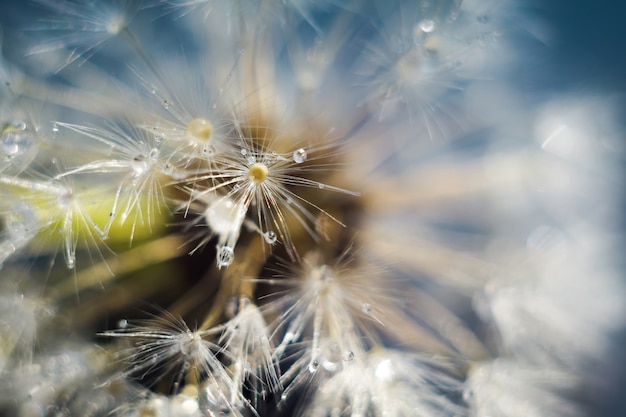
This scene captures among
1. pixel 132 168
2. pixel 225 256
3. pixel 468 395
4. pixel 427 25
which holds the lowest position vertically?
pixel 468 395

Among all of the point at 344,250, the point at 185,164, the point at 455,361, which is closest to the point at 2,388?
the point at 185,164

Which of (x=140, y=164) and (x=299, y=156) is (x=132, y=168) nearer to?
(x=140, y=164)

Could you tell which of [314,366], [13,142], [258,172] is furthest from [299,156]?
[13,142]

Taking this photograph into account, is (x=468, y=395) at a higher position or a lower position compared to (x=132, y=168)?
lower

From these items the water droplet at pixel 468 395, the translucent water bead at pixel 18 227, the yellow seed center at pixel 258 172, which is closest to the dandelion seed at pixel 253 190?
the yellow seed center at pixel 258 172

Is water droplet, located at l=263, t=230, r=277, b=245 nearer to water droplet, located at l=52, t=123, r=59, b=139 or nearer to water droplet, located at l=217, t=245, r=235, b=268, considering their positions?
water droplet, located at l=217, t=245, r=235, b=268

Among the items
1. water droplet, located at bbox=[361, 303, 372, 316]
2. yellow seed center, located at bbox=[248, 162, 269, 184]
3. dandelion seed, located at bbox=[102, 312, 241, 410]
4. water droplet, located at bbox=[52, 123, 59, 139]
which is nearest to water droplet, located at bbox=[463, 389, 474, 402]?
water droplet, located at bbox=[361, 303, 372, 316]

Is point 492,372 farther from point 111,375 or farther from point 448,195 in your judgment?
point 111,375
